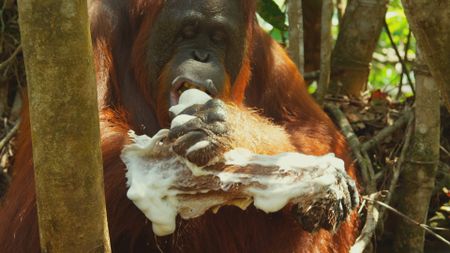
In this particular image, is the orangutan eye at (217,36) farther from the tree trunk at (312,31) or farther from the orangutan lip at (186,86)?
the tree trunk at (312,31)

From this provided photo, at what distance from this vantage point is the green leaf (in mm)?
4223

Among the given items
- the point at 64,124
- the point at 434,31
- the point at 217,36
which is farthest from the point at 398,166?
the point at 64,124

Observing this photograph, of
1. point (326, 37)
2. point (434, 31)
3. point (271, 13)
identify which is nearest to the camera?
point (434, 31)

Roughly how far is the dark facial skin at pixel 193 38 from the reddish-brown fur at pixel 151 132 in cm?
7

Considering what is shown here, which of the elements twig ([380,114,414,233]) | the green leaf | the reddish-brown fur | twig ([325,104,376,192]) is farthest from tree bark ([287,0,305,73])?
twig ([380,114,414,233])

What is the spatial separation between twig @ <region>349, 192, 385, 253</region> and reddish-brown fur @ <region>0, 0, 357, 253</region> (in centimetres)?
10

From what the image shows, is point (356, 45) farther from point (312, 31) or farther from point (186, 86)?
point (186, 86)

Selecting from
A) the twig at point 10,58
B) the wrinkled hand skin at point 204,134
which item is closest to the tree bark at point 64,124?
the wrinkled hand skin at point 204,134

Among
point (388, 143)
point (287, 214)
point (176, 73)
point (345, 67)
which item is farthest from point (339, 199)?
point (345, 67)

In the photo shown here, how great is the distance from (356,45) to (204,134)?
2254 mm

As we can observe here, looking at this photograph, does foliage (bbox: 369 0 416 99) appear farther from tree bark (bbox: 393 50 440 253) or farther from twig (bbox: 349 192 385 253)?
twig (bbox: 349 192 385 253)

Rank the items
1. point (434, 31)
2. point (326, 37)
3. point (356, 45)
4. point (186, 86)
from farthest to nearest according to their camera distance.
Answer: point (356, 45)
point (326, 37)
point (186, 86)
point (434, 31)

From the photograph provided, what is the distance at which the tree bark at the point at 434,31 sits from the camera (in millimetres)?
1901

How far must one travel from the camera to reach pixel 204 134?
8.16 feet
